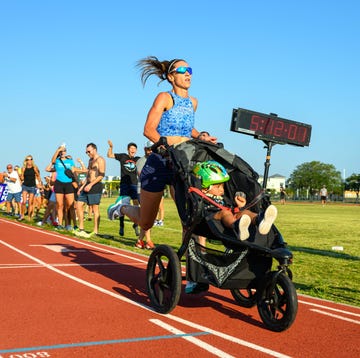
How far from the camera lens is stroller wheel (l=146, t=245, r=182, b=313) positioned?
15.0ft

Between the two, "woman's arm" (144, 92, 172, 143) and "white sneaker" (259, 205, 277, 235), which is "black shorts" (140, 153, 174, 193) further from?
"white sneaker" (259, 205, 277, 235)

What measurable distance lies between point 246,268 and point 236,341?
67 centimetres

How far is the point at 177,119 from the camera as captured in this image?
551 centimetres

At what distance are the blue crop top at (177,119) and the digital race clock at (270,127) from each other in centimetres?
212

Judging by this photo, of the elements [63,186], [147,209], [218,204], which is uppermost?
[218,204]

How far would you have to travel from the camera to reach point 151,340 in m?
3.87

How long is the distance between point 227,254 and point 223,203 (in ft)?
2.32

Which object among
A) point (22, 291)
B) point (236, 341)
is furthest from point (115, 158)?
point (236, 341)

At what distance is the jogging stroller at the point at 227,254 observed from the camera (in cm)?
420

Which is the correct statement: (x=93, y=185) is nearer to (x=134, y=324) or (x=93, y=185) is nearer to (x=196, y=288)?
(x=196, y=288)

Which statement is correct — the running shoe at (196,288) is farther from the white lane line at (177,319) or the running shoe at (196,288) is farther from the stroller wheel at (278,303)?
the stroller wheel at (278,303)

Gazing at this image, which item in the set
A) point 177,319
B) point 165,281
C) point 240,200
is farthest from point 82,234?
point 177,319

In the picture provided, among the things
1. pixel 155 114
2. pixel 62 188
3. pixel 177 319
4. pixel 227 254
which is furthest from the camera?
pixel 62 188

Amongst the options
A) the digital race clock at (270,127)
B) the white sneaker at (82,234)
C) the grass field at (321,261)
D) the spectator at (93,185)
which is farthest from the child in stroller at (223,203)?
the spectator at (93,185)
